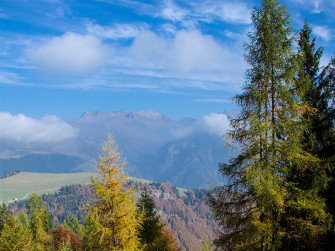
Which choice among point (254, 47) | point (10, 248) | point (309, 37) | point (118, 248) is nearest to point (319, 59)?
point (309, 37)

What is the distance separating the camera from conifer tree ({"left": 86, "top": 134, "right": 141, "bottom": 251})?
17484mm

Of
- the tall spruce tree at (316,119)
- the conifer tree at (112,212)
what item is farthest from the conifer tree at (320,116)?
the conifer tree at (112,212)

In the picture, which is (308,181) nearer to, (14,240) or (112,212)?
(112,212)

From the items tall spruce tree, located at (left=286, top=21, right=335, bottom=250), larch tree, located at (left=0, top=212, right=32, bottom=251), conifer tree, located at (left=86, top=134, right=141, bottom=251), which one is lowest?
larch tree, located at (left=0, top=212, right=32, bottom=251)

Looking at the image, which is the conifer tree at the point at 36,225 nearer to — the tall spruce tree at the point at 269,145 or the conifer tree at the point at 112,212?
the conifer tree at the point at 112,212

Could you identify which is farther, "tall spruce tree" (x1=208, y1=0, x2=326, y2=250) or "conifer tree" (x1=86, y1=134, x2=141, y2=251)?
"conifer tree" (x1=86, y1=134, x2=141, y2=251)

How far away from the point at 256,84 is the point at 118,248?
12.8 meters

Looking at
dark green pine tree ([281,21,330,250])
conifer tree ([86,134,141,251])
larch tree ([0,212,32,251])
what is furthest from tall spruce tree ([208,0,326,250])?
larch tree ([0,212,32,251])

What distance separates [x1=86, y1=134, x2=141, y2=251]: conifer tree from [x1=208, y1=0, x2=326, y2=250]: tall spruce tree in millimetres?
6647

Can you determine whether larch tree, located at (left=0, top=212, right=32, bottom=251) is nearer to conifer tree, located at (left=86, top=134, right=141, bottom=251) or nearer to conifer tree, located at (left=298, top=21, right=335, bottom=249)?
conifer tree, located at (left=86, top=134, right=141, bottom=251)

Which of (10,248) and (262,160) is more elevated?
(262,160)

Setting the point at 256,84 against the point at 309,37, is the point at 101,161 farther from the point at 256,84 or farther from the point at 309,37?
the point at 309,37

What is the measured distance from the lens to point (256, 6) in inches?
579

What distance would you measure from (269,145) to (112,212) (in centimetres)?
1047
